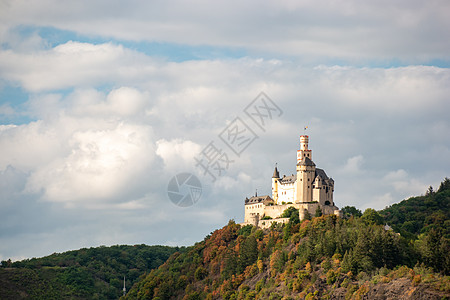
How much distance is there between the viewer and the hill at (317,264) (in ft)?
385

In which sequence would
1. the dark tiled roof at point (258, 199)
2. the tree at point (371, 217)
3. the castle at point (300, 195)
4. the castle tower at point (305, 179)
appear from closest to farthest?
the tree at point (371, 217) < the castle at point (300, 195) < the castle tower at point (305, 179) < the dark tiled roof at point (258, 199)

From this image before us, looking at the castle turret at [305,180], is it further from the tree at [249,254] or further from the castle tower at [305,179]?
the tree at [249,254]

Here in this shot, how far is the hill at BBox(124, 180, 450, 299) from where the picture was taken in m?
117

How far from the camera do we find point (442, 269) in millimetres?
118938

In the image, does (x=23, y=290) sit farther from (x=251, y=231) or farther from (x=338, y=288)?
(x=338, y=288)

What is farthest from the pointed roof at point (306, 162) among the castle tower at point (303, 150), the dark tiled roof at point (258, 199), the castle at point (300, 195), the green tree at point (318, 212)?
the dark tiled roof at point (258, 199)

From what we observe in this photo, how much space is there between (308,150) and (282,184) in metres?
8.39

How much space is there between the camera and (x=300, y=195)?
487 feet

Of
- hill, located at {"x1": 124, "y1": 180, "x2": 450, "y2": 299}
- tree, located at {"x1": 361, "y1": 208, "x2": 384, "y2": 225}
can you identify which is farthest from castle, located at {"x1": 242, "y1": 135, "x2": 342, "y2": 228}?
tree, located at {"x1": 361, "y1": 208, "x2": 384, "y2": 225}

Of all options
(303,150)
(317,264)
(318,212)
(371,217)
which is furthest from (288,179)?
(317,264)

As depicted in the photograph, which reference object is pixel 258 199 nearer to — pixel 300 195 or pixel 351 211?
pixel 300 195

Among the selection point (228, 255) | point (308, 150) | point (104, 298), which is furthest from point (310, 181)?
point (104, 298)

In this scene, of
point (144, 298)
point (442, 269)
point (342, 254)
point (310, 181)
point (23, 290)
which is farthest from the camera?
point (23, 290)

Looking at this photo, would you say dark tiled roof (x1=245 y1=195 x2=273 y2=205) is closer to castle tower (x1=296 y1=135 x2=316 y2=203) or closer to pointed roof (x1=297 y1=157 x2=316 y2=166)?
castle tower (x1=296 y1=135 x2=316 y2=203)
